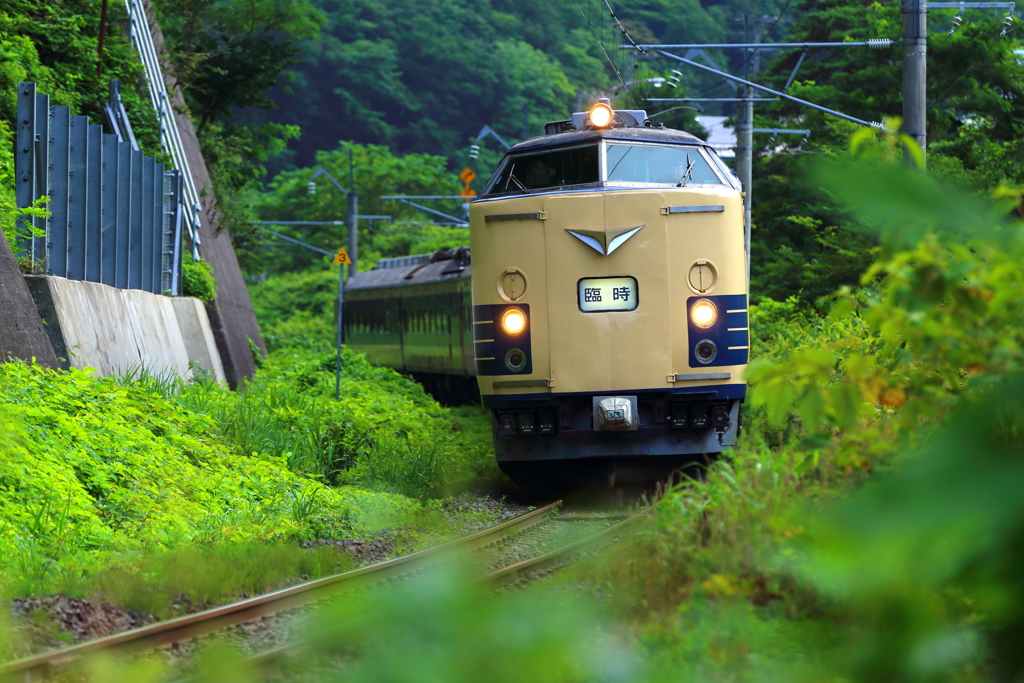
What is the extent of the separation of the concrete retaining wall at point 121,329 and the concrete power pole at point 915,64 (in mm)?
9184

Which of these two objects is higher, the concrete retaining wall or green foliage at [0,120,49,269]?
green foliage at [0,120,49,269]

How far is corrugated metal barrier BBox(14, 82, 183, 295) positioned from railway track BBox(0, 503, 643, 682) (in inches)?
241

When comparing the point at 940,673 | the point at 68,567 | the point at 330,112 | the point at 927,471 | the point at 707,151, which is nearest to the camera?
the point at 927,471

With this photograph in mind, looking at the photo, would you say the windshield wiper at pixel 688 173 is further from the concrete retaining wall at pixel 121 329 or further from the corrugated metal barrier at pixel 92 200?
the corrugated metal barrier at pixel 92 200

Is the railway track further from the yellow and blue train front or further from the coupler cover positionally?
the yellow and blue train front

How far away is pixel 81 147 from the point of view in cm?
1259

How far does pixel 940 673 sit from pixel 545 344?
7.01m

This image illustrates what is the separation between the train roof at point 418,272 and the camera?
17406 mm

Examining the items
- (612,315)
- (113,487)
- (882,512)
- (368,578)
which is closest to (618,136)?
(612,315)

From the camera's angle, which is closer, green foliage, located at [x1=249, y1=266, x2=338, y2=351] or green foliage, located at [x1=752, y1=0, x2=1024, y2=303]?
green foliage, located at [x1=752, y1=0, x2=1024, y2=303]

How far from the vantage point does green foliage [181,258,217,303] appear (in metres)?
17.8

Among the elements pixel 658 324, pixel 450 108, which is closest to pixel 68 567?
pixel 658 324

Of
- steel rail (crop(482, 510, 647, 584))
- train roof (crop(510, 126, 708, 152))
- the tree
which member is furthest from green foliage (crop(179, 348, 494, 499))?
the tree

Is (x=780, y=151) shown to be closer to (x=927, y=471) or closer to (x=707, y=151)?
(x=707, y=151)
